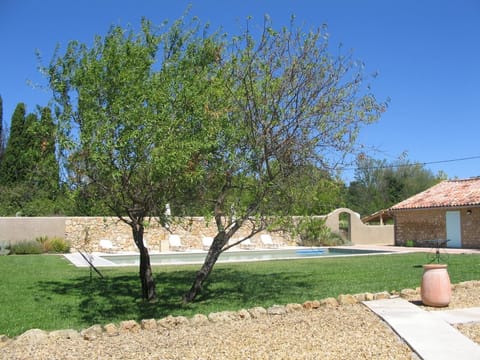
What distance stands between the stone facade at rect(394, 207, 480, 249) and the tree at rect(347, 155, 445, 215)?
63.1 ft

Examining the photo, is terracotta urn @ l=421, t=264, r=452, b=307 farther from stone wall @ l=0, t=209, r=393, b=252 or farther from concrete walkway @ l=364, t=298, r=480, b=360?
stone wall @ l=0, t=209, r=393, b=252

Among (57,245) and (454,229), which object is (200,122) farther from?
(454,229)

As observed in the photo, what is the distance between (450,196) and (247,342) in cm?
2541


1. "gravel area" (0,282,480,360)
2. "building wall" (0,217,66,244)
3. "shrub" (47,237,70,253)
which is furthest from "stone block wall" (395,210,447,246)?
"gravel area" (0,282,480,360)

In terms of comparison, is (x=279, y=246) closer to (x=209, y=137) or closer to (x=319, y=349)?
(x=209, y=137)

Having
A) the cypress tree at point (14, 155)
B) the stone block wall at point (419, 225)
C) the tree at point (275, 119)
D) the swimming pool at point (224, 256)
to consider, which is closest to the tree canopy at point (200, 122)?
the tree at point (275, 119)

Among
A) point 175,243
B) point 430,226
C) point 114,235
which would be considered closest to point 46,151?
point 175,243

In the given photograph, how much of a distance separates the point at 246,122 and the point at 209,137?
96 cm

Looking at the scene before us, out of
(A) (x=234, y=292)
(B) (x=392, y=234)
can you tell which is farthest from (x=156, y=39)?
(B) (x=392, y=234)

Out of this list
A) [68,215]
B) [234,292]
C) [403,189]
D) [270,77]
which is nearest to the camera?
[270,77]

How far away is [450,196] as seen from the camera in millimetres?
28797

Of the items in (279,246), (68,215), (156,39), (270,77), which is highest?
(156,39)

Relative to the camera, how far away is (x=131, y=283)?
12820mm

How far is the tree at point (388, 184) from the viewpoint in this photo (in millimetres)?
51500
